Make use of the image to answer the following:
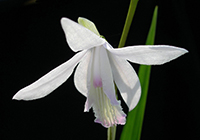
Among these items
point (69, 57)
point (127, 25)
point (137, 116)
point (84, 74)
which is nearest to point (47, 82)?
point (84, 74)

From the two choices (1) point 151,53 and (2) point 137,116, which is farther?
(2) point 137,116

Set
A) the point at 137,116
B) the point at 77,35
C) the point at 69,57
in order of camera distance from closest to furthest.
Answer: the point at 77,35
the point at 137,116
the point at 69,57

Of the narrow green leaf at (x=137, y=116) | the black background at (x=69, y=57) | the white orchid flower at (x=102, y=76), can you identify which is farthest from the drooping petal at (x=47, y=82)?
the black background at (x=69, y=57)

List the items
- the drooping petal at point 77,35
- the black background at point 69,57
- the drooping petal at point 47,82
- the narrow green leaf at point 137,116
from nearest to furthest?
the drooping petal at point 77,35 → the drooping petal at point 47,82 → the narrow green leaf at point 137,116 → the black background at point 69,57

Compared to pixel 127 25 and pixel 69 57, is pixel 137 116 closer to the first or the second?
pixel 127 25

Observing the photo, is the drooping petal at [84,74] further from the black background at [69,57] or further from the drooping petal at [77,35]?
the black background at [69,57]

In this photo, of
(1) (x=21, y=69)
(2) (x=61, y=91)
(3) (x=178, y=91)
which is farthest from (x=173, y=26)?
(1) (x=21, y=69)
